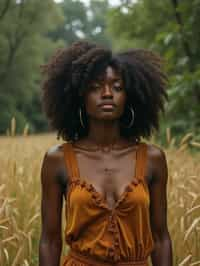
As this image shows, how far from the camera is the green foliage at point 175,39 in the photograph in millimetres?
6393

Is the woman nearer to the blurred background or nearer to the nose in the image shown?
the nose

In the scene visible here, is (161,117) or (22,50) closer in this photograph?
(161,117)

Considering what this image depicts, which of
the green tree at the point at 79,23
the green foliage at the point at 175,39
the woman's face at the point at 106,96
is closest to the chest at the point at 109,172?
the woman's face at the point at 106,96

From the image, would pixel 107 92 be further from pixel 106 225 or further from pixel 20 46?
pixel 20 46

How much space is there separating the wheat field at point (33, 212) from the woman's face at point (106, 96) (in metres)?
0.59

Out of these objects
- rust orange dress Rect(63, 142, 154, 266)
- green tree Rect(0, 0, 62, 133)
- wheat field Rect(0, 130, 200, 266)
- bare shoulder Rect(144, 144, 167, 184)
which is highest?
green tree Rect(0, 0, 62, 133)

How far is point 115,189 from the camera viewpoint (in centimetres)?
191

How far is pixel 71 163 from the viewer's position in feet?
6.39

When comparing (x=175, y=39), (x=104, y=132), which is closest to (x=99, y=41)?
(x=175, y=39)

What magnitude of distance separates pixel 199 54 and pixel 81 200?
587 cm

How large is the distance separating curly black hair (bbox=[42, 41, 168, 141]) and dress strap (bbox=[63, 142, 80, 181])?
5.5 inches

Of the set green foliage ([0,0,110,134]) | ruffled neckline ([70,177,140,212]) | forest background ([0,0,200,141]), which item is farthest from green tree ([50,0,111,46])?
ruffled neckline ([70,177,140,212])

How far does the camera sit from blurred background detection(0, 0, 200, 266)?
8.75ft

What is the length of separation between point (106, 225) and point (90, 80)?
0.48m
